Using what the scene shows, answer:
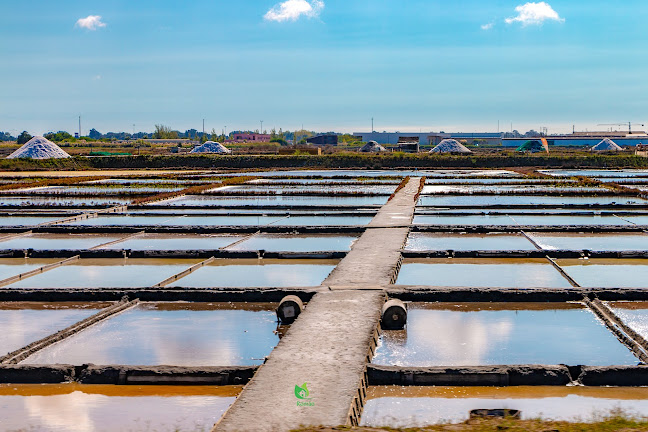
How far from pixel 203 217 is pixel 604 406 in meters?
14.9

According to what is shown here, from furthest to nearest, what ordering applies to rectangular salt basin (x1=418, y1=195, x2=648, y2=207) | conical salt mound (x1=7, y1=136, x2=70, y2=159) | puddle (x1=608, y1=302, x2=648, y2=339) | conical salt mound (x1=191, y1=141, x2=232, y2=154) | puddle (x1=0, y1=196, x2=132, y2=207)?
1. conical salt mound (x1=191, y1=141, x2=232, y2=154)
2. conical salt mound (x1=7, y1=136, x2=70, y2=159)
3. puddle (x1=0, y1=196, x2=132, y2=207)
4. rectangular salt basin (x1=418, y1=195, x2=648, y2=207)
5. puddle (x1=608, y1=302, x2=648, y2=339)

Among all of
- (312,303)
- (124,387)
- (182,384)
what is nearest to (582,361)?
(312,303)

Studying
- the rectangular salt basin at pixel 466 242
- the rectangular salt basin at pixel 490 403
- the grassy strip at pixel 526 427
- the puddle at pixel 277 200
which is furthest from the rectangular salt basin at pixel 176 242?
the grassy strip at pixel 526 427

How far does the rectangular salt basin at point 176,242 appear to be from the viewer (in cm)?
1441

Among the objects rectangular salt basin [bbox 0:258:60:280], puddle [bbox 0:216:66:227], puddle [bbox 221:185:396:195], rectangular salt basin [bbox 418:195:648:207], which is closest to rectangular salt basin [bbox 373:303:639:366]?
rectangular salt basin [bbox 0:258:60:280]

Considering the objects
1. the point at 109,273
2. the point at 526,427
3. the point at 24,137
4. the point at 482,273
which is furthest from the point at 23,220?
the point at 24,137

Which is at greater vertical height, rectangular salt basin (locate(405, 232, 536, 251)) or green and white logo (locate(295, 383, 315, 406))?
rectangular salt basin (locate(405, 232, 536, 251))

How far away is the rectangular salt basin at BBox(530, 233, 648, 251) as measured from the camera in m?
14.0

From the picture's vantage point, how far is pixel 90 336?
8.12m

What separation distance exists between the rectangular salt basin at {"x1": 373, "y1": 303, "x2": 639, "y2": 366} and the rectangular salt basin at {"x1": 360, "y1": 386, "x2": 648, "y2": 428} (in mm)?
652

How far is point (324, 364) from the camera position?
642 cm

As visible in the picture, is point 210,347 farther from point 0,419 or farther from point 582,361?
point 582,361

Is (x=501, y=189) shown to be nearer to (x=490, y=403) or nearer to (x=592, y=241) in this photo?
(x=592, y=241)

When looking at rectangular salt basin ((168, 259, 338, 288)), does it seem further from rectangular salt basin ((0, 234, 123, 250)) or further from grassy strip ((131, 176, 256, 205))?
grassy strip ((131, 176, 256, 205))
